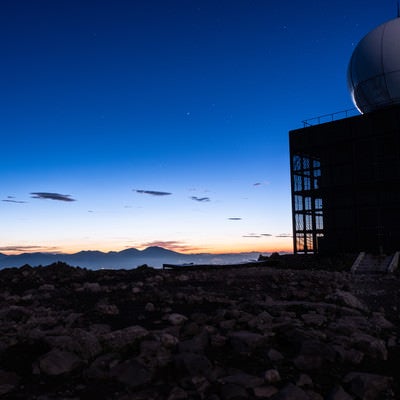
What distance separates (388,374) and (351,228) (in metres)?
28.0

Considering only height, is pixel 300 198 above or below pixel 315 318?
above

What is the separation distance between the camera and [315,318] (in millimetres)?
6465

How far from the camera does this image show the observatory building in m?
28.0

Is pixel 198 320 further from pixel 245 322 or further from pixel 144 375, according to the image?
pixel 144 375

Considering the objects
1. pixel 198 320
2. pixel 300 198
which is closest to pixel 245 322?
pixel 198 320

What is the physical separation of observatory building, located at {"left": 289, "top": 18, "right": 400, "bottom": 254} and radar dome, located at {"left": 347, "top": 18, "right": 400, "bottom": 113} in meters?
0.07

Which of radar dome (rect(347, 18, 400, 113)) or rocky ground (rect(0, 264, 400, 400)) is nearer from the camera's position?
rocky ground (rect(0, 264, 400, 400))


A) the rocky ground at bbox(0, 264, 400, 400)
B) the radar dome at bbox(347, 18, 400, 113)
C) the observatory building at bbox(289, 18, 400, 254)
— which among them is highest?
the radar dome at bbox(347, 18, 400, 113)

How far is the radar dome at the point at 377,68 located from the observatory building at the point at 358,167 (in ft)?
0.22

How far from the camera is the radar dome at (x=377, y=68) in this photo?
2789 centimetres

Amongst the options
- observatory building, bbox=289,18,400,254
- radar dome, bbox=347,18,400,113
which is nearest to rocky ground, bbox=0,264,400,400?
observatory building, bbox=289,18,400,254

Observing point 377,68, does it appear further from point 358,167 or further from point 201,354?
point 201,354

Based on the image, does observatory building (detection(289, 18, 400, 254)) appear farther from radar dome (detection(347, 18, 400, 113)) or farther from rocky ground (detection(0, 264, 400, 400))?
rocky ground (detection(0, 264, 400, 400))

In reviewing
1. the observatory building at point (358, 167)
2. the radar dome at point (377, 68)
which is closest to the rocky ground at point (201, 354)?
the observatory building at point (358, 167)
